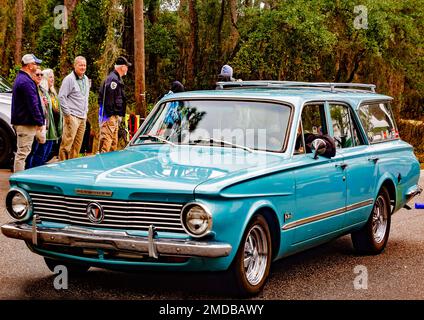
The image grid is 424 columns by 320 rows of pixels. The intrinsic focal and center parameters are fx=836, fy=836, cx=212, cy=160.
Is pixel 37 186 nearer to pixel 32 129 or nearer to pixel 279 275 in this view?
pixel 279 275

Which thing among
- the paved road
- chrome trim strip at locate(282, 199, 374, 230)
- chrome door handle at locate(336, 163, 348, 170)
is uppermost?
chrome door handle at locate(336, 163, 348, 170)

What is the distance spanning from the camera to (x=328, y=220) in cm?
752

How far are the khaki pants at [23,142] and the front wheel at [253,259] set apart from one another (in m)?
6.00

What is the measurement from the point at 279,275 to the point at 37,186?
235 centimetres

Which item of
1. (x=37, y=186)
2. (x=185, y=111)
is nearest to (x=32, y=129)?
(x=185, y=111)

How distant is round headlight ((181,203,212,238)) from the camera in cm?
589

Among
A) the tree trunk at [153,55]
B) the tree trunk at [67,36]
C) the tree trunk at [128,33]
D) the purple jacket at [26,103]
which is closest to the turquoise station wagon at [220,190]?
the purple jacket at [26,103]

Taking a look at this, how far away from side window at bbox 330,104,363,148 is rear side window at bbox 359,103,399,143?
0.21 m

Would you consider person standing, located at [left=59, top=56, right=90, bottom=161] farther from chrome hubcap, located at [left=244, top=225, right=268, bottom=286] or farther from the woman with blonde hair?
chrome hubcap, located at [left=244, top=225, right=268, bottom=286]

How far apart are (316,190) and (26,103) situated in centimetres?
548

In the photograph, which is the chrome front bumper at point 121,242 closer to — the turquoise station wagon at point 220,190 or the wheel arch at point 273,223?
the turquoise station wagon at point 220,190

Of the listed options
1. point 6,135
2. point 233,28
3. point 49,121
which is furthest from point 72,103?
point 233,28

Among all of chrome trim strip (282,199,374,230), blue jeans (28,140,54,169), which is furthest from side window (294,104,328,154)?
blue jeans (28,140,54,169)

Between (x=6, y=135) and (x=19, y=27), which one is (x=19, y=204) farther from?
(x=19, y=27)
